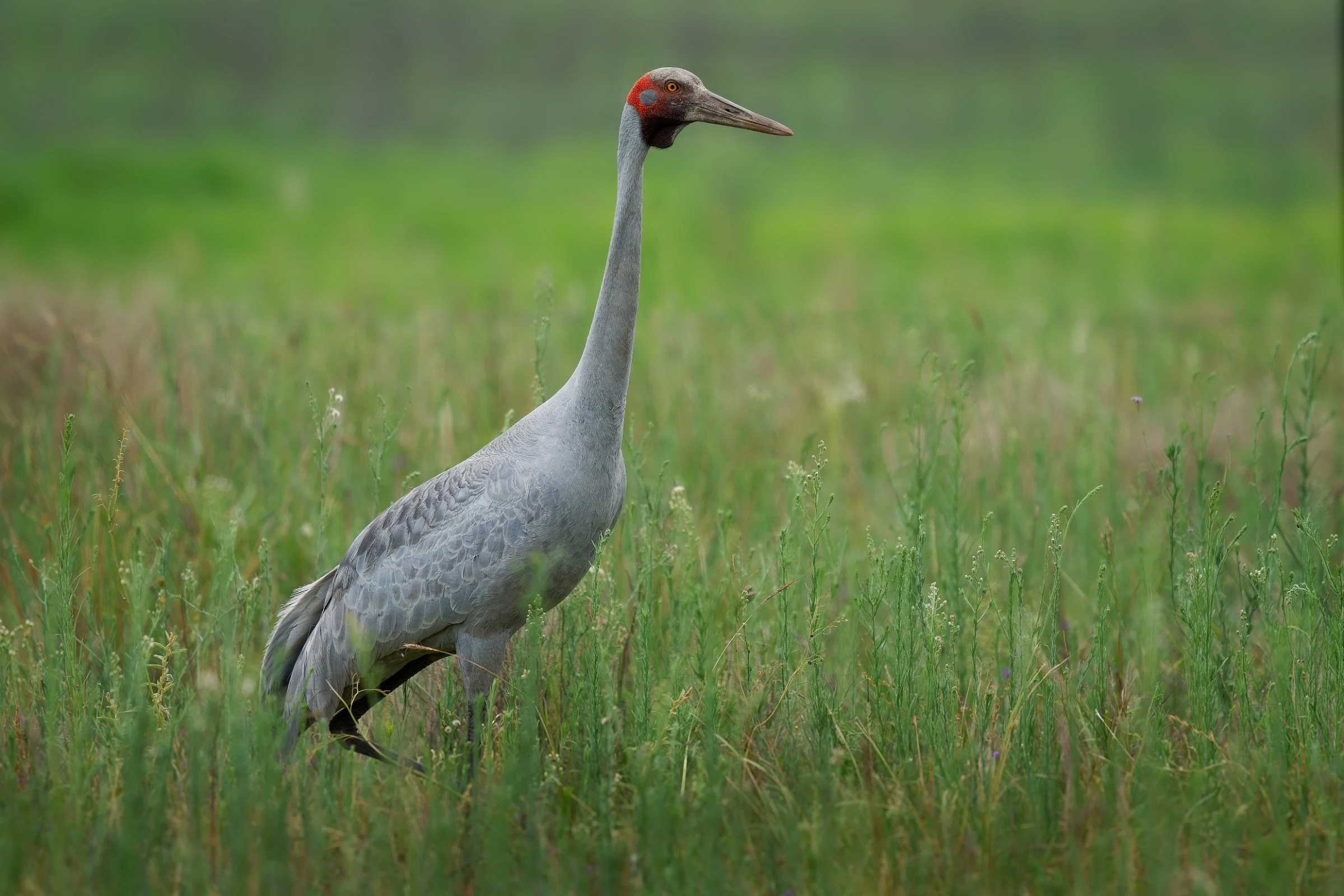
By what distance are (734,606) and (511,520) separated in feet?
2.98

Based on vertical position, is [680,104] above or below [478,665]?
above

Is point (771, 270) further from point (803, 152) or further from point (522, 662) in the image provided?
point (522, 662)

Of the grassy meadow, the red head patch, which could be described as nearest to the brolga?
the red head patch

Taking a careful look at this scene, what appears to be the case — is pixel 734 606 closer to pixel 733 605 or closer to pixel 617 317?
pixel 733 605

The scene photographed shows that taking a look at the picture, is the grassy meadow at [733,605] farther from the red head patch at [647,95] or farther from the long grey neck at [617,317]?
the red head patch at [647,95]

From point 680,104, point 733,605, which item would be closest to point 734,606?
point 733,605

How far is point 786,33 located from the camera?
27188mm

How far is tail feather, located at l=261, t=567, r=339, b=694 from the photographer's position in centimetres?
445

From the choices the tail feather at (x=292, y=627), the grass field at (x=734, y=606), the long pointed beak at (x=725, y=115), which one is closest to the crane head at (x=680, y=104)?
the long pointed beak at (x=725, y=115)

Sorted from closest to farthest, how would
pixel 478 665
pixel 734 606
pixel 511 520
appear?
pixel 511 520, pixel 478 665, pixel 734 606

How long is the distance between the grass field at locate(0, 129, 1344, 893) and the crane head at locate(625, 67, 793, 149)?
32.3 inches

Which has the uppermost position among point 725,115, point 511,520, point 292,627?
point 725,115

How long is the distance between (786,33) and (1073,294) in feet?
47.3

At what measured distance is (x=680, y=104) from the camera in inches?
157
